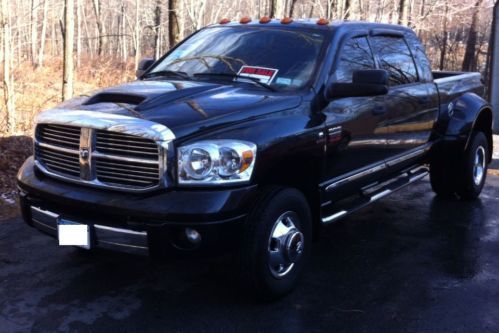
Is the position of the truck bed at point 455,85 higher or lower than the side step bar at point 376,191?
higher

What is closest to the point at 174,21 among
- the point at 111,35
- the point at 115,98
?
the point at 115,98

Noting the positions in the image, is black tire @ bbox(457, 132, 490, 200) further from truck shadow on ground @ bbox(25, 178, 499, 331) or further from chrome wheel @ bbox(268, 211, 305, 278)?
chrome wheel @ bbox(268, 211, 305, 278)

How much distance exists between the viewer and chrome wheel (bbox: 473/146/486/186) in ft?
21.7

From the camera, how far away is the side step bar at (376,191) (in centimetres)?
432

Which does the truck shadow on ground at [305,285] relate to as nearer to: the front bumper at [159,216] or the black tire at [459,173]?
the front bumper at [159,216]

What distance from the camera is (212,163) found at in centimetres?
324

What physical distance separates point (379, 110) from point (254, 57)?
1151 mm

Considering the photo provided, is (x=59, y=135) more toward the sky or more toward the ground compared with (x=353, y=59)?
more toward the ground

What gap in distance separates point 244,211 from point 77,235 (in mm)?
1034

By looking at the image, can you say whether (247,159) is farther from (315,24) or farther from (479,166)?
(479,166)

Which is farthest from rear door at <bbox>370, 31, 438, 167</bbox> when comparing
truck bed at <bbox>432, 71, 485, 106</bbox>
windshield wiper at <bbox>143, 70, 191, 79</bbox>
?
windshield wiper at <bbox>143, 70, 191, 79</bbox>

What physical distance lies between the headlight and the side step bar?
1130 mm

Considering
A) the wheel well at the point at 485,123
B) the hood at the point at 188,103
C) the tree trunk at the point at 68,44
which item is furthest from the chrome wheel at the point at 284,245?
the tree trunk at the point at 68,44

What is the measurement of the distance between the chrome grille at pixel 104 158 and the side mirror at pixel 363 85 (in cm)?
153
